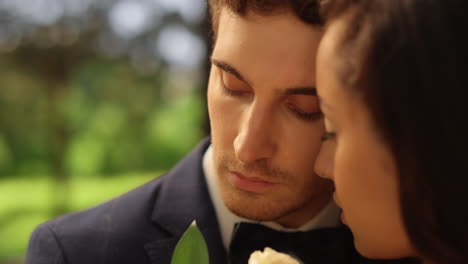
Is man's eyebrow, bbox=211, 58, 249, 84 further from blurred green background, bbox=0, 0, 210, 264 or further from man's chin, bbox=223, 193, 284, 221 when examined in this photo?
blurred green background, bbox=0, 0, 210, 264

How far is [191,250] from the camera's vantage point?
110 centimetres

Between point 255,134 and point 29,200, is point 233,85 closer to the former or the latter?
point 255,134

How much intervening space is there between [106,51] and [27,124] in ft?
2.73

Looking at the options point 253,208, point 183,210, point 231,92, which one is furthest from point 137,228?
point 231,92

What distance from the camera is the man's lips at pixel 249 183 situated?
1324mm

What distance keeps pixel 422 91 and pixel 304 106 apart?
0.31 m

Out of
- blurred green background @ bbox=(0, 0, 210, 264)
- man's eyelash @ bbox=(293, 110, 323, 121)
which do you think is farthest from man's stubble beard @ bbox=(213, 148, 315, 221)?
blurred green background @ bbox=(0, 0, 210, 264)

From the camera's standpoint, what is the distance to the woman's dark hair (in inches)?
38.4

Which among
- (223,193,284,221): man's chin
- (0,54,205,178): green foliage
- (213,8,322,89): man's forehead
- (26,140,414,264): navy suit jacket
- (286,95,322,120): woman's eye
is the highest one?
(213,8,322,89): man's forehead

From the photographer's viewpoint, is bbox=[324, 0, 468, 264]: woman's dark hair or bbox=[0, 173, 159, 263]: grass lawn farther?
bbox=[0, 173, 159, 263]: grass lawn

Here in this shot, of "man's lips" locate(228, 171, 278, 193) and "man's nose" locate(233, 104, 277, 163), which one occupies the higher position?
"man's nose" locate(233, 104, 277, 163)

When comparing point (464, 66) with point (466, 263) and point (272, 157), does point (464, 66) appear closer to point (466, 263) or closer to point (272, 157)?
point (466, 263)

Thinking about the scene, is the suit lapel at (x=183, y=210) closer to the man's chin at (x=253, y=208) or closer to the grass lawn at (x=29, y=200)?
the man's chin at (x=253, y=208)

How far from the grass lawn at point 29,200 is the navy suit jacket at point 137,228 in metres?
3.98
